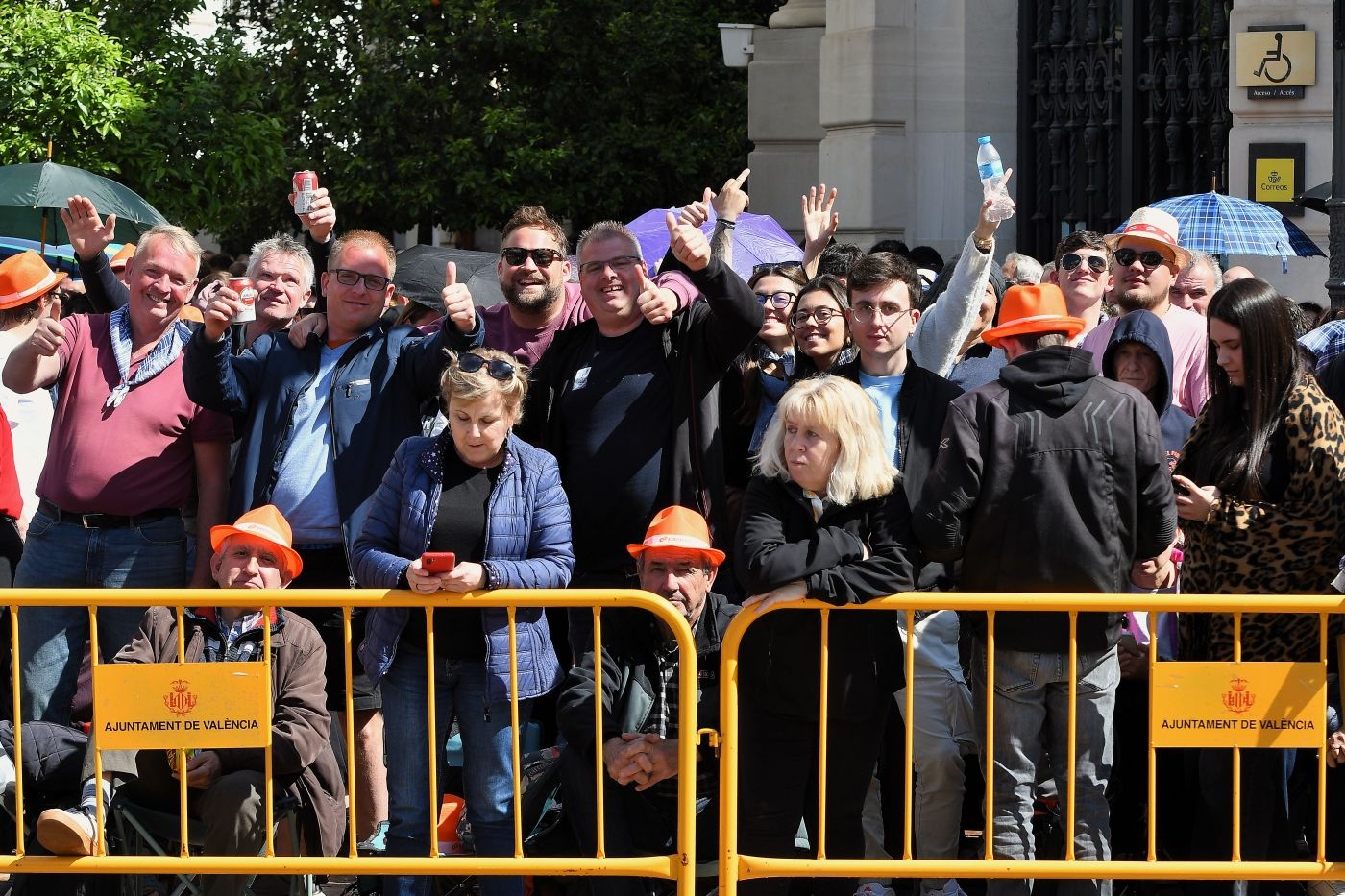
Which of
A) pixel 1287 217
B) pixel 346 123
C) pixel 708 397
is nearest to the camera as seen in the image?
pixel 708 397

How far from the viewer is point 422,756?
222 inches

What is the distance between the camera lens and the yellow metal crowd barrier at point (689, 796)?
5.16 meters

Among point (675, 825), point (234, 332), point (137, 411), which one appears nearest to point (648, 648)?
point (675, 825)

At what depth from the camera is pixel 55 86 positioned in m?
13.3

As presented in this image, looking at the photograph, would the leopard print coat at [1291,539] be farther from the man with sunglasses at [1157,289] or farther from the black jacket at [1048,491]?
the man with sunglasses at [1157,289]

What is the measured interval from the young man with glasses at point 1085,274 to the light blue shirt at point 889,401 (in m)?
1.66

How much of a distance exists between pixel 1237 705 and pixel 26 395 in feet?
15.2

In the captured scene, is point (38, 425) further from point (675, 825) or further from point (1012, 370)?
point (1012, 370)

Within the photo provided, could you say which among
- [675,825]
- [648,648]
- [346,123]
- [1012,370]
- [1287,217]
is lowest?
[675,825]

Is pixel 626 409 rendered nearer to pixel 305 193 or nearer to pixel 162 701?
pixel 305 193

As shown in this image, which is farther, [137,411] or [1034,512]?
[137,411]

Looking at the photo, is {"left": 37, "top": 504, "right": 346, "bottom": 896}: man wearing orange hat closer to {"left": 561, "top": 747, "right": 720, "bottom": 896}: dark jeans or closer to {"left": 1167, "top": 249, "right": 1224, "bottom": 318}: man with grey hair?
{"left": 561, "top": 747, "right": 720, "bottom": 896}: dark jeans

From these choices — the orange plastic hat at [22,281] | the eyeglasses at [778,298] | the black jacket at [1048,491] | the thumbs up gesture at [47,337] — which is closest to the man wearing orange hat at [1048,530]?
the black jacket at [1048,491]

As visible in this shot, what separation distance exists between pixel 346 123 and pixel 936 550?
502 inches
